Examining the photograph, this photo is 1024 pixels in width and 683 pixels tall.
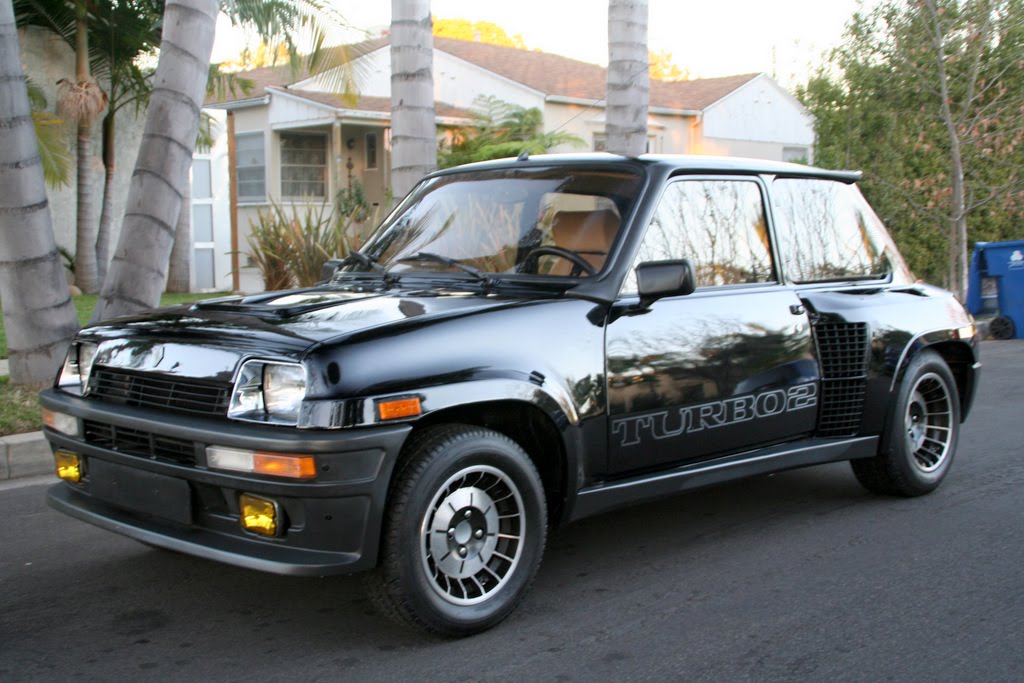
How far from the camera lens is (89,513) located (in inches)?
153

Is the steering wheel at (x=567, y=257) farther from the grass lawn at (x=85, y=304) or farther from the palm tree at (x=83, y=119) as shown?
the palm tree at (x=83, y=119)

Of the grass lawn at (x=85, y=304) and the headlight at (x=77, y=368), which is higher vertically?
the headlight at (x=77, y=368)

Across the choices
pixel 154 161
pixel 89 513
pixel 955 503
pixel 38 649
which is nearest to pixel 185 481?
pixel 89 513

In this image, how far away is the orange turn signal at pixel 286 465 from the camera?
3381 mm

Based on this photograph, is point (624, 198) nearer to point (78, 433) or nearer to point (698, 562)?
point (698, 562)

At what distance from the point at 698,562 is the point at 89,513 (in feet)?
8.25

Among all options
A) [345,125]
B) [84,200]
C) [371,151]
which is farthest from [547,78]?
[84,200]

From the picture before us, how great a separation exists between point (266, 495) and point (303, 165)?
21072 millimetres

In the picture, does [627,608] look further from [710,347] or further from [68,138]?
[68,138]

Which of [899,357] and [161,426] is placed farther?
[899,357]

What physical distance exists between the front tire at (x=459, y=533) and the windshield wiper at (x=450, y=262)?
3.04 feet

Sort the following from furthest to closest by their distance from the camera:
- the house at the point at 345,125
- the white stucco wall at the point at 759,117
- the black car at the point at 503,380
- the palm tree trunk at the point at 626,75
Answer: the white stucco wall at the point at 759,117, the house at the point at 345,125, the palm tree trunk at the point at 626,75, the black car at the point at 503,380

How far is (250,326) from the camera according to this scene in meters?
3.76

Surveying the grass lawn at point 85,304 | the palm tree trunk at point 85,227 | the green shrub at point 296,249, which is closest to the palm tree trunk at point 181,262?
the grass lawn at point 85,304
